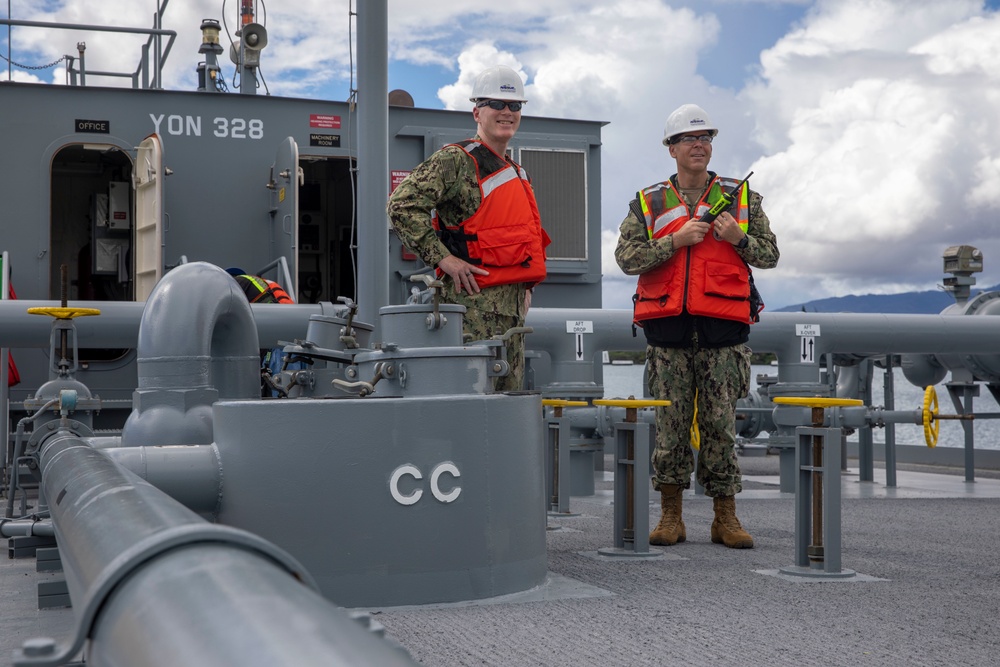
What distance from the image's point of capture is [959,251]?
10.5 meters

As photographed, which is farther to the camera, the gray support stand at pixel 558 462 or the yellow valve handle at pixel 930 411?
the gray support stand at pixel 558 462

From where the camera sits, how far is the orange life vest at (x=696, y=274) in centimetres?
448

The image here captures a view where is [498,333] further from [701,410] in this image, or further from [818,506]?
[818,506]

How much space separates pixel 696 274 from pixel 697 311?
0.51 feet

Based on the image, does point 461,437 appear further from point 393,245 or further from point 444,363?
point 393,245

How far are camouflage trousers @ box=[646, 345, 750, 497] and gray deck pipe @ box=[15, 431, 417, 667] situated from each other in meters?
3.54

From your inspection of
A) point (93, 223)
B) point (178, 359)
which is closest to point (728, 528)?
point (178, 359)

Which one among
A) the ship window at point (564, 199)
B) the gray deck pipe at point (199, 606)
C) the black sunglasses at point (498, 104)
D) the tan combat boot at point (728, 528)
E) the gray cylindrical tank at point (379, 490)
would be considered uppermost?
the ship window at point (564, 199)

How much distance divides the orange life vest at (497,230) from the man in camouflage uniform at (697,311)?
2.08 ft

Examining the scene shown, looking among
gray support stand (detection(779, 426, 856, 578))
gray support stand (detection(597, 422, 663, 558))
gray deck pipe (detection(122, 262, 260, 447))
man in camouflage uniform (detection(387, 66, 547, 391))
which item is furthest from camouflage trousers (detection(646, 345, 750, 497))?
gray deck pipe (detection(122, 262, 260, 447))

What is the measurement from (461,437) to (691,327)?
1699 millimetres

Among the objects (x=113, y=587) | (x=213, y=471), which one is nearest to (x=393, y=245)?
(x=213, y=471)

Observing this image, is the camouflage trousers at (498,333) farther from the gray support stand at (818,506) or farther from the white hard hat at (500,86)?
the gray support stand at (818,506)

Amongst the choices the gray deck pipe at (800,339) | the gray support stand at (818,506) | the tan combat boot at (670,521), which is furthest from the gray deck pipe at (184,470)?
the gray deck pipe at (800,339)
